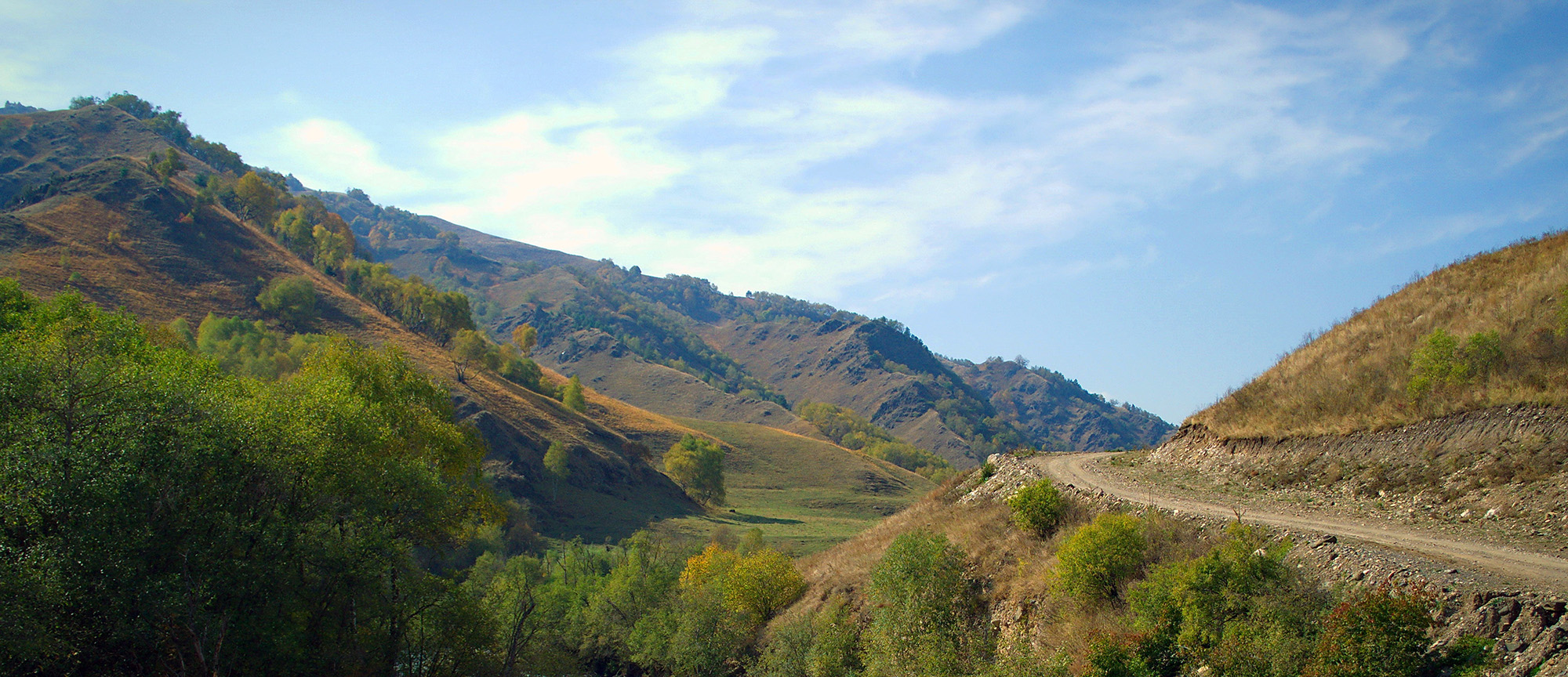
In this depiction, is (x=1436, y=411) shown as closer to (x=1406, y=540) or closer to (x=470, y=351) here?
(x=1406, y=540)

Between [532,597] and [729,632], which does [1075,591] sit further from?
[532,597]

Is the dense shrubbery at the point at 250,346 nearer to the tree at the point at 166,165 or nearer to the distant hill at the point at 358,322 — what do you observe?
the distant hill at the point at 358,322

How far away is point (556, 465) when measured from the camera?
100562 mm

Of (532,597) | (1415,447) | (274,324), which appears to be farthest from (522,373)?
(1415,447)

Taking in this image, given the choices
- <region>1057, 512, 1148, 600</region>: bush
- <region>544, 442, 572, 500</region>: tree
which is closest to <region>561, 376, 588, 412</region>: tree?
<region>544, 442, 572, 500</region>: tree

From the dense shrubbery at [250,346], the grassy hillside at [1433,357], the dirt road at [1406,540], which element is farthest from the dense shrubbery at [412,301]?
the grassy hillside at [1433,357]

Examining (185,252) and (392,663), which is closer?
(392,663)

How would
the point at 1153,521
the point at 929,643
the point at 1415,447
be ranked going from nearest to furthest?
1. the point at 1415,447
2. the point at 1153,521
3. the point at 929,643

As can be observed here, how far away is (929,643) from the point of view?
2436 cm

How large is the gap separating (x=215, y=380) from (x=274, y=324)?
94.5 metres

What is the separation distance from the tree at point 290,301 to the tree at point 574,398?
39966 mm

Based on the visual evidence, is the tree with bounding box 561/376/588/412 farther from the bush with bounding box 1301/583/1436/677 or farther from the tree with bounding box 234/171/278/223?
the bush with bounding box 1301/583/1436/677

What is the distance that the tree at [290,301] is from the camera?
11125cm

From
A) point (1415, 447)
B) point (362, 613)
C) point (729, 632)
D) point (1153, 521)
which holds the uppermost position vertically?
point (1415, 447)
